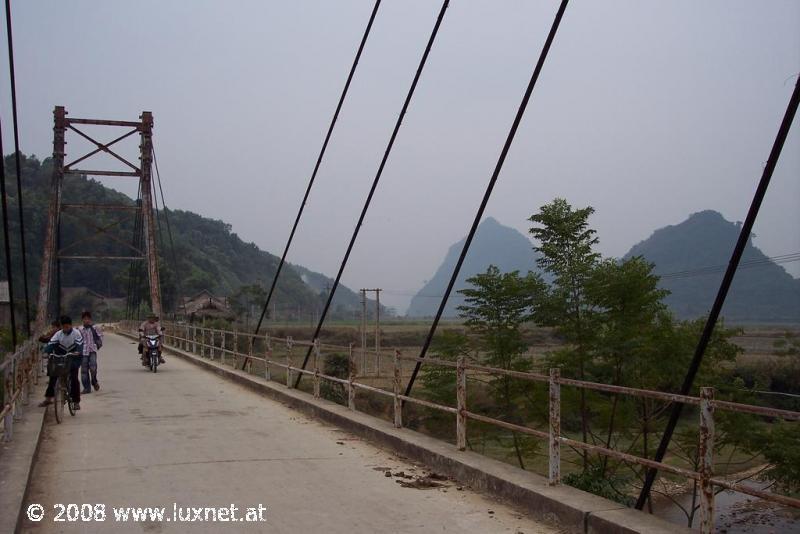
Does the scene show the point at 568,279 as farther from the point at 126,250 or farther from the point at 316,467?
the point at 126,250

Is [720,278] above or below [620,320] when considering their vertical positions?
above

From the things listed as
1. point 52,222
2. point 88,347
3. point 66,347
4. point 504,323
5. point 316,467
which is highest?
point 52,222

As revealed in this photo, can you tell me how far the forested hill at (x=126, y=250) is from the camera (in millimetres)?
79062

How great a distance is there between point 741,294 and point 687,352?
419ft

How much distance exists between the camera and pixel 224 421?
11.1 meters

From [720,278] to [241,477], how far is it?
129112 millimetres

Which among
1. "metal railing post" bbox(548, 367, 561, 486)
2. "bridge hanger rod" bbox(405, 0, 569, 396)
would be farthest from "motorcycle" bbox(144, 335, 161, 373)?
"metal railing post" bbox(548, 367, 561, 486)

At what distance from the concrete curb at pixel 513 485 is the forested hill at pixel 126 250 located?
146ft

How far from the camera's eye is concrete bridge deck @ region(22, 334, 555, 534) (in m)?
5.64

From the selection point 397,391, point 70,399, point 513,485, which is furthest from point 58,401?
point 513,485

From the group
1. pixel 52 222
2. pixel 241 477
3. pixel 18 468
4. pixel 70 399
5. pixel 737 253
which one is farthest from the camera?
pixel 52 222

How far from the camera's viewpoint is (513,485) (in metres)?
6.20

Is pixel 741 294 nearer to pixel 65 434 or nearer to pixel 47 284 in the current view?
pixel 47 284

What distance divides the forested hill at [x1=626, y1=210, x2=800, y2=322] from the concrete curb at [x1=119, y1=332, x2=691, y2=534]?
104 metres
